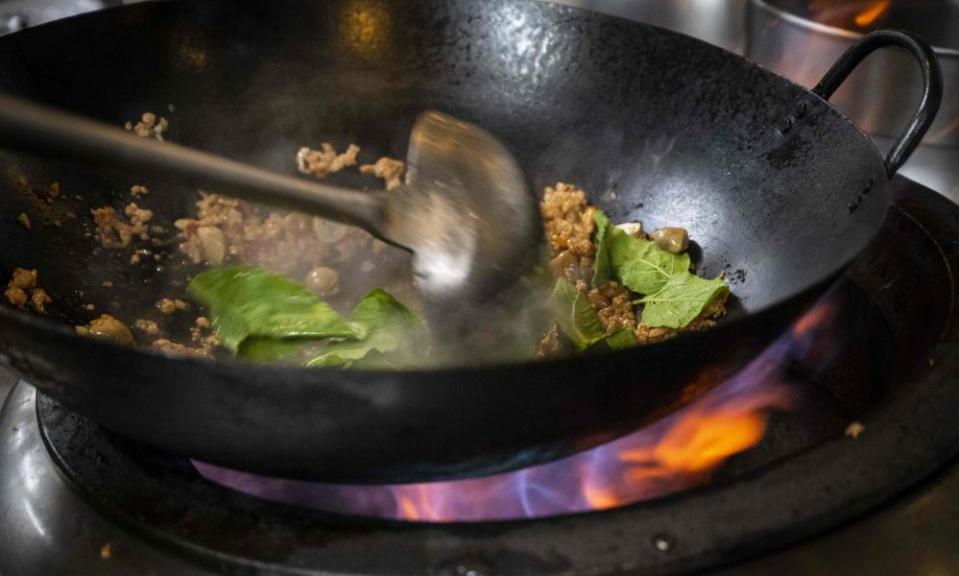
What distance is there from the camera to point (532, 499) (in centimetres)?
89

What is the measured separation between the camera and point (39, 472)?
82 centimetres

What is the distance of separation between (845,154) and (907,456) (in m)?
0.33

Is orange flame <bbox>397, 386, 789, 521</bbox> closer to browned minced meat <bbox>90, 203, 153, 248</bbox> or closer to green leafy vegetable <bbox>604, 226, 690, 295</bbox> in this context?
green leafy vegetable <bbox>604, 226, 690, 295</bbox>

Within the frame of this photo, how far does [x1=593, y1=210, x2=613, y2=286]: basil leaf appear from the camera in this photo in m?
1.18

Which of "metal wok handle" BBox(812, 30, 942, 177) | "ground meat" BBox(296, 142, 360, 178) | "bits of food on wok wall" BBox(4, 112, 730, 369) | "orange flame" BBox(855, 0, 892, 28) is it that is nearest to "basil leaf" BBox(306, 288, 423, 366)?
"bits of food on wok wall" BBox(4, 112, 730, 369)

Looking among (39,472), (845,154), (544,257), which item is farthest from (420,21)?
(39,472)

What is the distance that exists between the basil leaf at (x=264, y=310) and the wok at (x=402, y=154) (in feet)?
0.46

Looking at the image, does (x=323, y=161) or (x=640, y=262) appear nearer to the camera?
(x=640, y=262)

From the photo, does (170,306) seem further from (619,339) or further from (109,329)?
(619,339)

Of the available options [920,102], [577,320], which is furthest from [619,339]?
[920,102]

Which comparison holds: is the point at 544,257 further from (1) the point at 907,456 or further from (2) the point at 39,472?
(2) the point at 39,472

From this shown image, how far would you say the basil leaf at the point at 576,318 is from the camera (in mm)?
1044

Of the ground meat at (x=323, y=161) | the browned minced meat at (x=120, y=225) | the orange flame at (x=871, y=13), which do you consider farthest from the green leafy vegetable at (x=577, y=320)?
the orange flame at (x=871, y=13)

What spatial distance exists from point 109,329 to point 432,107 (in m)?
0.57
